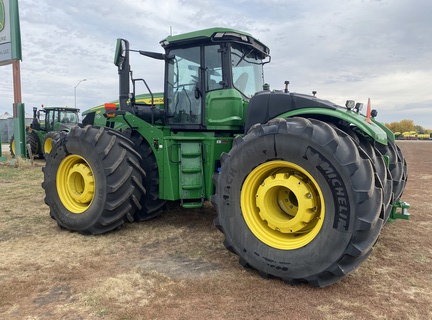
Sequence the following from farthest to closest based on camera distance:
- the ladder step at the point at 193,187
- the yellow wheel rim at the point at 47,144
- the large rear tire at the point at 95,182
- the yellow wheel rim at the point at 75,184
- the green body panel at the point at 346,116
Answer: the yellow wheel rim at the point at 47,144 < the yellow wheel rim at the point at 75,184 < the ladder step at the point at 193,187 < the large rear tire at the point at 95,182 < the green body panel at the point at 346,116

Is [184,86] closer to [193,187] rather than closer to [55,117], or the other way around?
[193,187]

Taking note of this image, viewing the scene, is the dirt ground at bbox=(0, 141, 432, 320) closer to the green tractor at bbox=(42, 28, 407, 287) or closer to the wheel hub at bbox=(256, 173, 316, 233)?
the green tractor at bbox=(42, 28, 407, 287)

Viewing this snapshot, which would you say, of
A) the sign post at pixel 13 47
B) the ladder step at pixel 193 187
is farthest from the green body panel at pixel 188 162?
the sign post at pixel 13 47

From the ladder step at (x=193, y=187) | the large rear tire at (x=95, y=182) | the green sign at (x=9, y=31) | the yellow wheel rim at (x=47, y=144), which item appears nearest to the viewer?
the large rear tire at (x=95, y=182)

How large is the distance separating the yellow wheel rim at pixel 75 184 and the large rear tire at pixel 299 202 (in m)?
2.17

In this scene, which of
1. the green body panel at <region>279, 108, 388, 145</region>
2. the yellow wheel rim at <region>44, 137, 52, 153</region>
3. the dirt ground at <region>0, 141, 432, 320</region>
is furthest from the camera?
the yellow wheel rim at <region>44, 137, 52, 153</region>

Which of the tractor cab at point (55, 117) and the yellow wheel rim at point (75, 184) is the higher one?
the tractor cab at point (55, 117)

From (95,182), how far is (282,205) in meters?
2.65

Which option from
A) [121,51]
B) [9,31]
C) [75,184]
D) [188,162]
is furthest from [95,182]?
[9,31]

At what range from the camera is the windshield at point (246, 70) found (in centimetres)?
518

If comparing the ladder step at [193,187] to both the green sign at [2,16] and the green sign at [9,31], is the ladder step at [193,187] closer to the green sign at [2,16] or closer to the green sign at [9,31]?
the green sign at [9,31]

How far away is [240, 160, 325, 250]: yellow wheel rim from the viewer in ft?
11.4

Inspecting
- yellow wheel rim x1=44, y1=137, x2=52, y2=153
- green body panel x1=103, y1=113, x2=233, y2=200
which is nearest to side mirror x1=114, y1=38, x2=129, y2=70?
green body panel x1=103, y1=113, x2=233, y2=200

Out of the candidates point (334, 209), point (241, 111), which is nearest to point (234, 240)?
point (334, 209)
